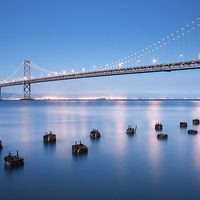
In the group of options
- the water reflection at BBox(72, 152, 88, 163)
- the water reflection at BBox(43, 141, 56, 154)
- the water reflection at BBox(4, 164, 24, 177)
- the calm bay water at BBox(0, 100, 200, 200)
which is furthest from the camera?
the water reflection at BBox(43, 141, 56, 154)

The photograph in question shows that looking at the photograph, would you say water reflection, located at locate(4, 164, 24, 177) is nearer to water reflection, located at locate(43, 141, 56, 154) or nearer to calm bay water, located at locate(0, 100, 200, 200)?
calm bay water, located at locate(0, 100, 200, 200)

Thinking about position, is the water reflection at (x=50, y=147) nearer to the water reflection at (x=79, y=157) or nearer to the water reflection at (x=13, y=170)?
the water reflection at (x=79, y=157)

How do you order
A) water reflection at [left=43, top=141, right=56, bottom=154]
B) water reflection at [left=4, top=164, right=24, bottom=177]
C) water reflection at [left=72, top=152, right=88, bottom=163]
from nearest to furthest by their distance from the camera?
1. water reflection at [left=4, top=164, right=24, bottom=177]
2. water reflection at [left=72, top=152, right=88, bottom=163]
3. water reflection at [left=43, top=141, right=56, bottom=154]

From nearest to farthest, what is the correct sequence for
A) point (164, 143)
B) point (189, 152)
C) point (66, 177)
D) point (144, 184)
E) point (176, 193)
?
point (176, 193) < point (144, 184) < point (66, 177) < point (189, 152) < point (164, 143)

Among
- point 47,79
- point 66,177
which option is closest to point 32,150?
point 66,177

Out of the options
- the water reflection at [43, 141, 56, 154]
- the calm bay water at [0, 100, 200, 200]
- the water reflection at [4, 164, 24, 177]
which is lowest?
the calm bay water at [0, 100, 200, 200]

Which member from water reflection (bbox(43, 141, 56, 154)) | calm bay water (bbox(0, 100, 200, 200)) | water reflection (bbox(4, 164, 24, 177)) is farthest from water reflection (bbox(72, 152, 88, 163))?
water reflection (bbox(4, 164, 24, 177))

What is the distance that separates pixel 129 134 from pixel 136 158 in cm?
563

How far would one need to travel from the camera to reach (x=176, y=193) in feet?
18.0

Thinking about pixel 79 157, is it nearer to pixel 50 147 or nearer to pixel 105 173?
pixel 105 173

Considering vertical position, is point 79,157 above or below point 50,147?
below

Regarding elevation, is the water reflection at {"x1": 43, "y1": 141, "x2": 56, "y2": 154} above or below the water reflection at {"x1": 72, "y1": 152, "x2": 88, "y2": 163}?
above

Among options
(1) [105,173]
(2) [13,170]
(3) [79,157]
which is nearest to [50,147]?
(3) [79,157]

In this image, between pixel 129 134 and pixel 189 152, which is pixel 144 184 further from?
pixel 129 134
